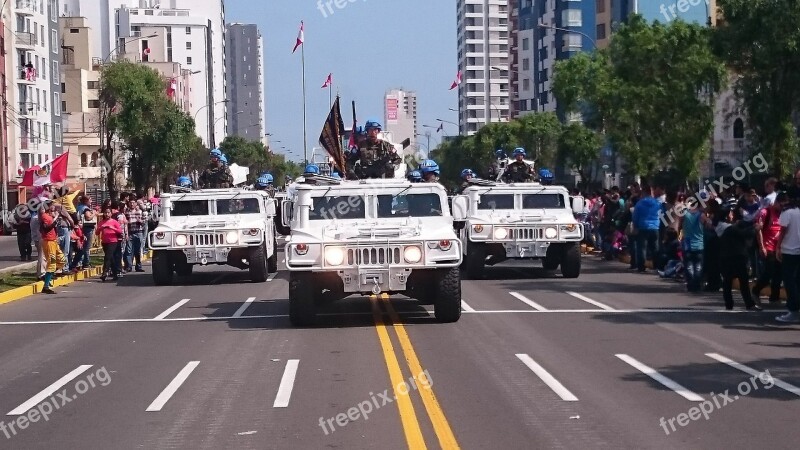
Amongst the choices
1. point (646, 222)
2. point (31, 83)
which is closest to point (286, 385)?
point (646, 222)

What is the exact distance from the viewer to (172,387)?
12.5m

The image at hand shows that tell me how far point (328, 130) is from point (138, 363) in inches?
640

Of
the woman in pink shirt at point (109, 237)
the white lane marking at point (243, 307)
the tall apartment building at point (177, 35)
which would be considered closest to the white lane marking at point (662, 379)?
the white lane marking at point (243, 307)

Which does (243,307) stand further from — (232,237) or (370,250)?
(232,237)

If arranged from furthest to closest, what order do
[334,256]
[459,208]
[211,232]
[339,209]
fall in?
[211,232], [459,208], [339,209], [334,256]

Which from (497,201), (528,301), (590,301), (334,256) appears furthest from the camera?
(497,201)

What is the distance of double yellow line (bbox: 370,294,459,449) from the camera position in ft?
31.8

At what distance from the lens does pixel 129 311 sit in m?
20.8

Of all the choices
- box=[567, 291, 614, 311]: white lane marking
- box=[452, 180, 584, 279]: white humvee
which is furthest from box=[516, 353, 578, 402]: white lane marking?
box=[452, 180, 584, 279]: white humvee

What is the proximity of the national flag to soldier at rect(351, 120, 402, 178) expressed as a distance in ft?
13.2

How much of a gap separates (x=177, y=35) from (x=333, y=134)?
5400 inches

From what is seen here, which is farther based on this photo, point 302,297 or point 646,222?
point 646,222

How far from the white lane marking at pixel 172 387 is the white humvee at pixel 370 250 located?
3201 millimetres

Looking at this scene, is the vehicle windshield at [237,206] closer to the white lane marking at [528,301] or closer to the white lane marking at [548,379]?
the white lane marking at [528,301]
